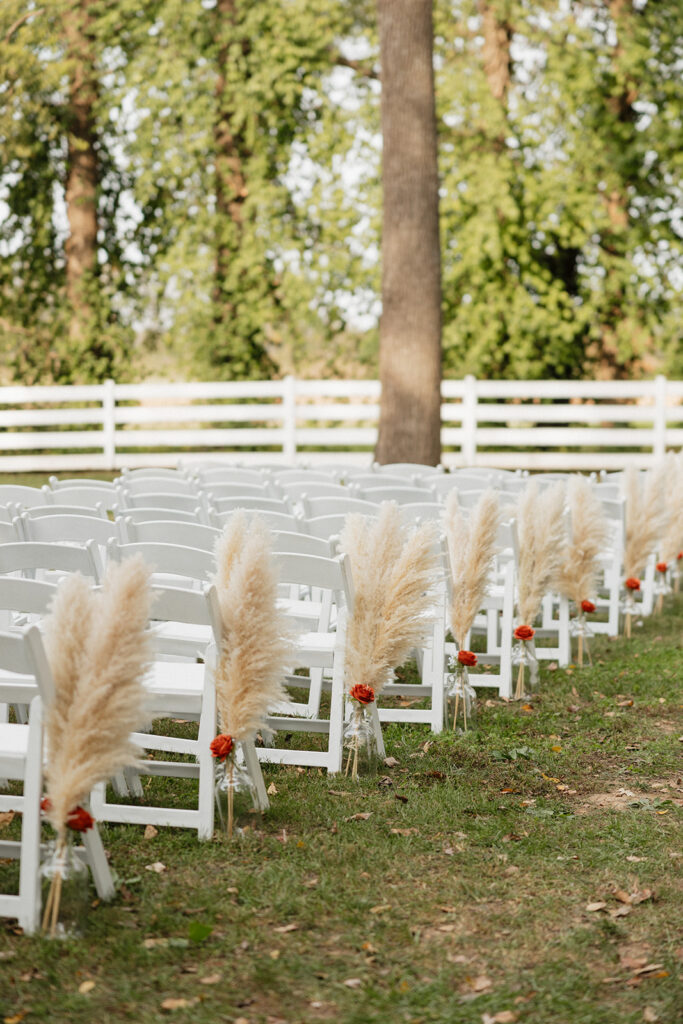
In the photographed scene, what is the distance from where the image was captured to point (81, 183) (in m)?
20.0

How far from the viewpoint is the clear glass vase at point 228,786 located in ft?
14.6

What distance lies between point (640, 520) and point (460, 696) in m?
2.66

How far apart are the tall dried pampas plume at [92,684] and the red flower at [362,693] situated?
1433 mm

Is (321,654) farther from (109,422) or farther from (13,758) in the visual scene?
(109,422)

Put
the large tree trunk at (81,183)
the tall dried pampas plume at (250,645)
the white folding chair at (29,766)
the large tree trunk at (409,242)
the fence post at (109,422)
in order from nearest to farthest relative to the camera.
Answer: the white folding chair at (29,766) < the tall dried pampas plume at (250,645) < the large tree trunk at (409,242) < the fence post at (109,422) < the large tree trunk at (81,183)

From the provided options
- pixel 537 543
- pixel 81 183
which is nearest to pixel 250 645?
pixel 537 543

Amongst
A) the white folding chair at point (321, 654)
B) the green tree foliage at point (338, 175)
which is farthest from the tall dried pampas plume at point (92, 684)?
the green tree foliage at point (338, 175)

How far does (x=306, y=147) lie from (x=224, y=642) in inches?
647

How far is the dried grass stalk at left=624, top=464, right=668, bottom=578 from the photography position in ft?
26.8

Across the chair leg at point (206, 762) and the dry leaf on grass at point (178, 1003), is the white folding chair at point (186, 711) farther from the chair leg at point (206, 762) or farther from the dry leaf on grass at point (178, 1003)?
Answer: the dry leaf on grass at point (178, 1003)

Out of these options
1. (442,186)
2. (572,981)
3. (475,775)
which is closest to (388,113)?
(442,186)

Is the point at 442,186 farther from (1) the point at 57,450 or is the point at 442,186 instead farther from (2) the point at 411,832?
(2) the point at 411,832

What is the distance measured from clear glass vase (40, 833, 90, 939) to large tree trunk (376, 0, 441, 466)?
938 cm

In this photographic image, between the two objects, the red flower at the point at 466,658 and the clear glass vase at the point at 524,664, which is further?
the clear glass vase at the point at 524,664
